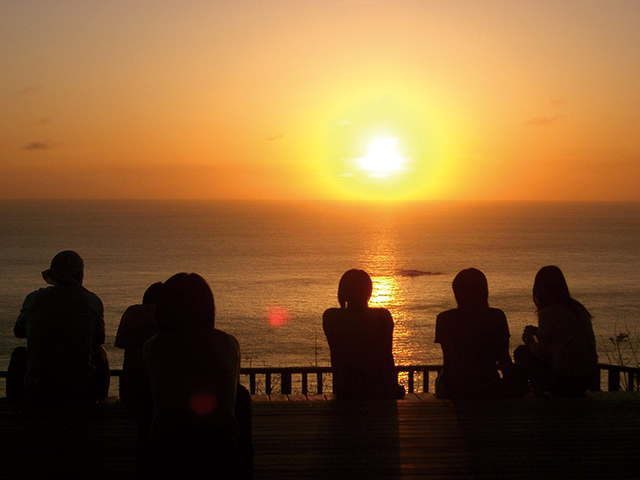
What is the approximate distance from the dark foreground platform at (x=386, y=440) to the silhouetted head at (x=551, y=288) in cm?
77

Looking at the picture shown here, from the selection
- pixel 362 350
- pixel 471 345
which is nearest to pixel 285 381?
pixel 362 350

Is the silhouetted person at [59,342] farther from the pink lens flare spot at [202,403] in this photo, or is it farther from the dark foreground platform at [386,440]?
the pink lens flare spot at [202,403]

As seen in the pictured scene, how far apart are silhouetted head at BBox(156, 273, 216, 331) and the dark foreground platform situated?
1086 millimetres

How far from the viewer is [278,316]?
5212cm

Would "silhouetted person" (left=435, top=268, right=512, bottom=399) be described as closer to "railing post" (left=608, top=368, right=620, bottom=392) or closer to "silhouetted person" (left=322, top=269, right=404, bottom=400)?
"silhouetted person" (left=322, top=269, right=404, bottom=400)

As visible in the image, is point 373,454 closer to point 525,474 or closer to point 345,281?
point 525,474

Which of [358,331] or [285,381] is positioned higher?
[358,331]

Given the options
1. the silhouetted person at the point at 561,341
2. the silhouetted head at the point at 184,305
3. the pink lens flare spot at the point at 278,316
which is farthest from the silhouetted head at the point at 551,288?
the pink lens flare spot at the point at 278,316

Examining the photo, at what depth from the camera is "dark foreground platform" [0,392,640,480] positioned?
12.0ft

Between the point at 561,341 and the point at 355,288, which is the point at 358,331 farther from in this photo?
the point at 561,341

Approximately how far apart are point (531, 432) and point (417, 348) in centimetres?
3735

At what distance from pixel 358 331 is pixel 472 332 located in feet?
2.79

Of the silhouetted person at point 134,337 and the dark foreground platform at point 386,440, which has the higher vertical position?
the silhouetted person at point 134,337

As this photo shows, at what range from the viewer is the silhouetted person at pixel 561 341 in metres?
5.09
